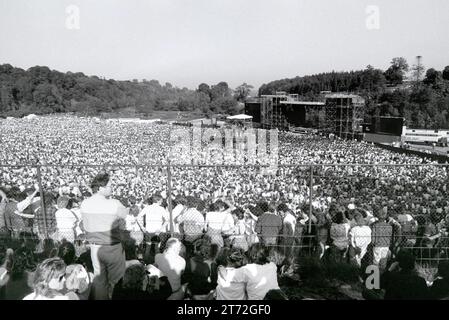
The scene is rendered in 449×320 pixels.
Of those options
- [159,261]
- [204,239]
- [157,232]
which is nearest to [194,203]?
[157,232]

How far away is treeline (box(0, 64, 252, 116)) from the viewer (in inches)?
4897

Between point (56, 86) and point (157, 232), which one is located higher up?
point (56, 86)

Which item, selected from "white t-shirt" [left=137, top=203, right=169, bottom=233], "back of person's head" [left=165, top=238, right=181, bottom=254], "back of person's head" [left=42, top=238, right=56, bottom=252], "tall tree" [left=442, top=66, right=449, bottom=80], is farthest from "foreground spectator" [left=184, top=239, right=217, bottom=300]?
"tall tree" [left=442, top=66, right=449, bottom=80]

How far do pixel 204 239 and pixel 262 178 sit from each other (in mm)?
9377

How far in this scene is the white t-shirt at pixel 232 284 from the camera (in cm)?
338

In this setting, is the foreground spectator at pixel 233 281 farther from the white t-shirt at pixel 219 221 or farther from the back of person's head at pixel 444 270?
the back of person's head at pixel 444 270

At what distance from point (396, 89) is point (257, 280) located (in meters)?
96.4

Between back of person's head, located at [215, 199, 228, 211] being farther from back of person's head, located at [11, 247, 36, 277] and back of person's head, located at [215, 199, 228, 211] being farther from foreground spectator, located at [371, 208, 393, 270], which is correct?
back of person's head, located at [11, 247, 36, 277]

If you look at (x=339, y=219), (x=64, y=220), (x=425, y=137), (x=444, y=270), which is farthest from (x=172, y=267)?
(x=425, y=137)

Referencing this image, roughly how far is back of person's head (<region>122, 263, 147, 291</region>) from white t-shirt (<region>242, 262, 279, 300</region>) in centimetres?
88

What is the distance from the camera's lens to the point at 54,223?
5.62 m

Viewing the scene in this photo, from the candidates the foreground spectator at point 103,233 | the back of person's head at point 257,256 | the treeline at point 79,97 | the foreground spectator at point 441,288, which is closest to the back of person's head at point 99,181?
the foreground spectator at point 103,233
